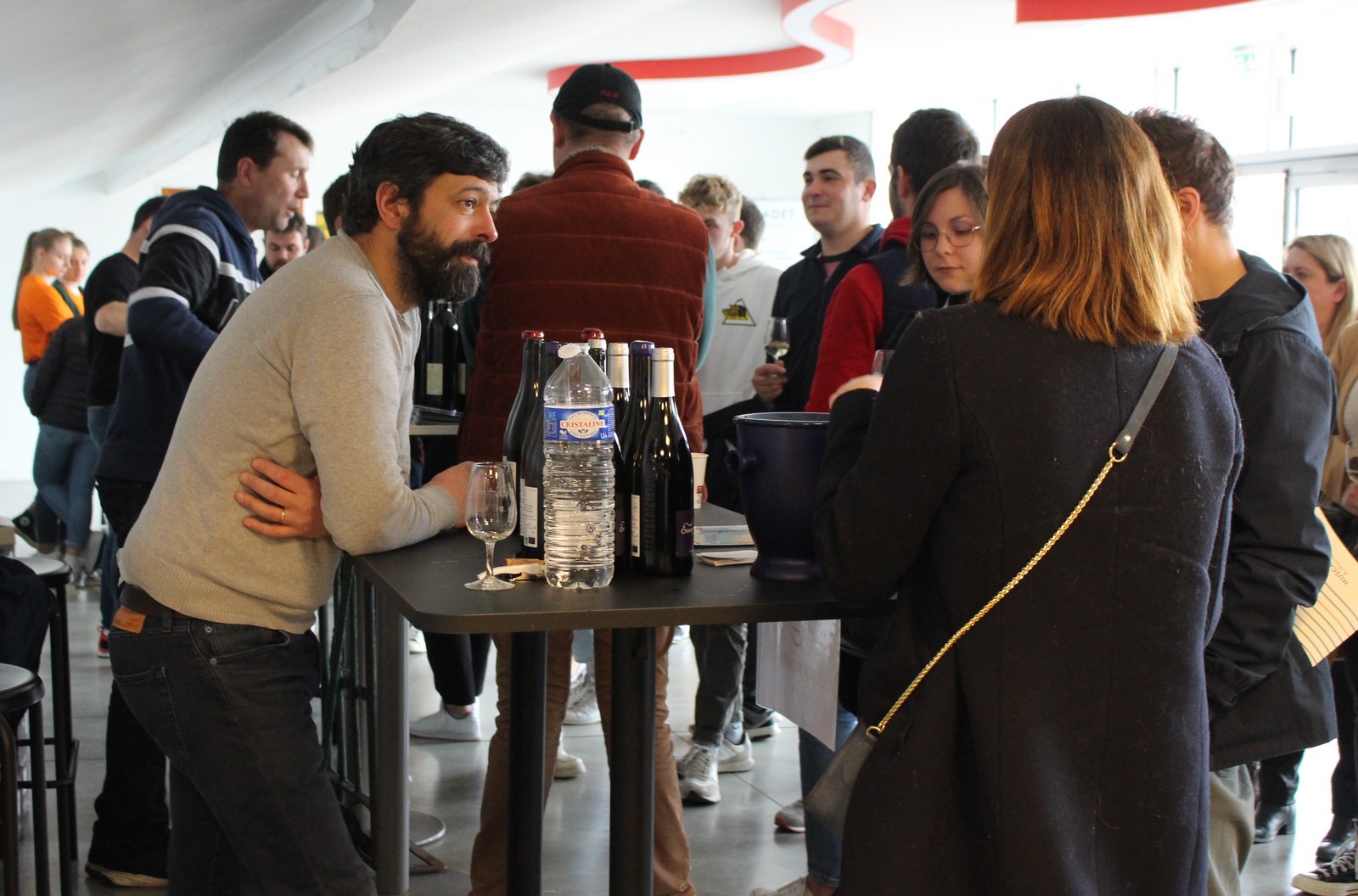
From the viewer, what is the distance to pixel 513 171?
12078 millimetres

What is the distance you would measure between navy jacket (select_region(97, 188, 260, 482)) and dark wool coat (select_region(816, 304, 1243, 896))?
1845 millimetres

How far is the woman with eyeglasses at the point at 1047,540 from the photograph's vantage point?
4.22ft

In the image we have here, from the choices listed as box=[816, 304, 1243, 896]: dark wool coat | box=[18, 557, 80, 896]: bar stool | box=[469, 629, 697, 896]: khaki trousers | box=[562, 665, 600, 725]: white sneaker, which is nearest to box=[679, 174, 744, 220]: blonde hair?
box=[562, 665, 600, 725]: white sneaker

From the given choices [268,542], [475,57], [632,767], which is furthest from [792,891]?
[475,57]

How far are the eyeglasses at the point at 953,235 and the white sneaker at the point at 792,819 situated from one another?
1.57 meters

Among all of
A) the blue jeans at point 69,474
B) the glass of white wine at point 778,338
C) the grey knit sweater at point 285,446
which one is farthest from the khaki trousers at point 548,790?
the blue jeans at point 69,474

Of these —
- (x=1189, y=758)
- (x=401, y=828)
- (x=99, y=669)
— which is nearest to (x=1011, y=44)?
(x=99, y=669)

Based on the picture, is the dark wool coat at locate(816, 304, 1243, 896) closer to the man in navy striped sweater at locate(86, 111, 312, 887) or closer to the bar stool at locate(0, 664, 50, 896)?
the bar stool at locate(0, 664, 50, 896)

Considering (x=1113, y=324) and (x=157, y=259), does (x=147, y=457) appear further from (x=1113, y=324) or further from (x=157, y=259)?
(x=1113, y=324)

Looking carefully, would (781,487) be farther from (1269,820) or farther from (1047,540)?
(1269,820)

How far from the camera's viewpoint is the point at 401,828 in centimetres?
271

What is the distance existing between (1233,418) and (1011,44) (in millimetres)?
8760

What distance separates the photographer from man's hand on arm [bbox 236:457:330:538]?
1.61 m

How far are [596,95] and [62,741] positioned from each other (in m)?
1.67
